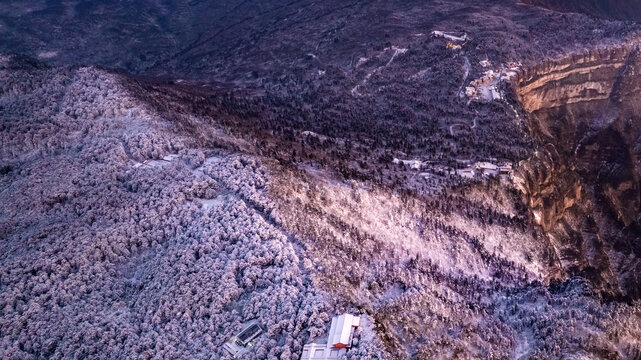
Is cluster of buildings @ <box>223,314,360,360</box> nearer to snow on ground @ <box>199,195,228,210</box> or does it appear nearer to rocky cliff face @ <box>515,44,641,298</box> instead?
snow on ground @ <box>199,195,228,210</box>

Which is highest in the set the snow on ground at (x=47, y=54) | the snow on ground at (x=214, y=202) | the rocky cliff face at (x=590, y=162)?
the snow on ground at (x=214, y=202)

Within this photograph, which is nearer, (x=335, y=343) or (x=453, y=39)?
(x=335, y=343)

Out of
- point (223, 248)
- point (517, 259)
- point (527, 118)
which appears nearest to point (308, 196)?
point (223, 248)

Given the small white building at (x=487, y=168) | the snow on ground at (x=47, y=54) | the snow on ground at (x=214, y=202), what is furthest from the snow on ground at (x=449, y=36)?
the snow on ground at (x=47, y=54)

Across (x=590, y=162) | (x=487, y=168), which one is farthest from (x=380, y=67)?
(x=590, y=162)

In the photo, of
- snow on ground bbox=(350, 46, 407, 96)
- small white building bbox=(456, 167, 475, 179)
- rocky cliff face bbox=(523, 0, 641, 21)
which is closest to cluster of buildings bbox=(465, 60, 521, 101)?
snow on ground bbox=(350, 46, 407, 96)

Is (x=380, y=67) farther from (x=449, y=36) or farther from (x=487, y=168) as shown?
(x=487, y=168)

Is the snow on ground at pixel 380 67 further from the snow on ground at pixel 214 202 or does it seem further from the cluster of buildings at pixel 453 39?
the snow on ground at pixel 214 202
